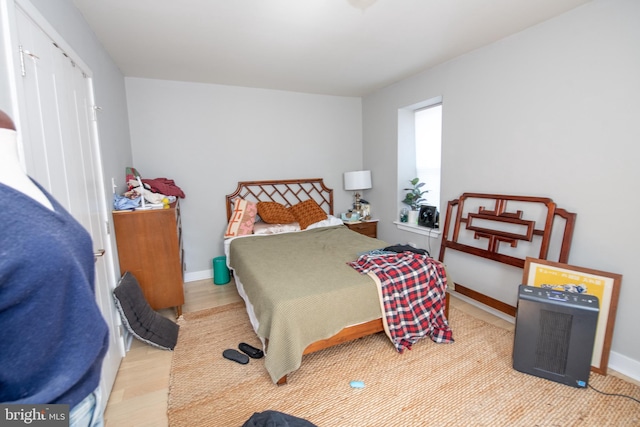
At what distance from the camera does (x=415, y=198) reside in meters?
3.94

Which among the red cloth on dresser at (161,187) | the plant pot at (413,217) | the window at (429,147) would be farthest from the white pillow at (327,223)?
the red cloth on dresser at (161,187)

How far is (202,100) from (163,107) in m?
0.47

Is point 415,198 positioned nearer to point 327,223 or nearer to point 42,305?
point 327,223

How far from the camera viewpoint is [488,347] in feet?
7.70

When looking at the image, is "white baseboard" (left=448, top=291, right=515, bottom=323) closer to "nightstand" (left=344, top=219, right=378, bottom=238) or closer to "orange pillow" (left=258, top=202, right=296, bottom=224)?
"nightstand" (left=344, top=219, right=378, bottom=238)

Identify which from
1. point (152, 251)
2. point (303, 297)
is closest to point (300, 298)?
point (303, 297)

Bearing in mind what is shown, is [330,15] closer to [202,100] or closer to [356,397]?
[202,100]

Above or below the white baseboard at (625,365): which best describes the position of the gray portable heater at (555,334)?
above

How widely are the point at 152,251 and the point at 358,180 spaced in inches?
113

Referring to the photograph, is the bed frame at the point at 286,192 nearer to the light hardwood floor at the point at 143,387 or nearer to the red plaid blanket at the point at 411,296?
the light hardwood floor at the point at 143,387

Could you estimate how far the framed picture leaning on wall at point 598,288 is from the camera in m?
1.98

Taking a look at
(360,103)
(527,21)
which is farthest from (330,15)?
(360,103)

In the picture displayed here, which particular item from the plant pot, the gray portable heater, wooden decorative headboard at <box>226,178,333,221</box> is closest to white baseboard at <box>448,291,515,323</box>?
the gray portable heater

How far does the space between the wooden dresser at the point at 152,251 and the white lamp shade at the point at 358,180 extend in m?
2.59
